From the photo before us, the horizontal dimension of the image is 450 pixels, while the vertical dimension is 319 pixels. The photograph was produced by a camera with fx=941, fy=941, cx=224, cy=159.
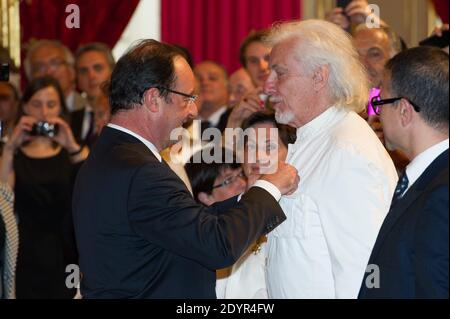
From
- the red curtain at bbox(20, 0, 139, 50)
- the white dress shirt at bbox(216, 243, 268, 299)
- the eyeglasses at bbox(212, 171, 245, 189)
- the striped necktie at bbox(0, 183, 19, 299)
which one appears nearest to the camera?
the white dress shirt at bbox(216, 243, 268, 299)

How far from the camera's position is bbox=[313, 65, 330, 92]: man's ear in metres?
3.44

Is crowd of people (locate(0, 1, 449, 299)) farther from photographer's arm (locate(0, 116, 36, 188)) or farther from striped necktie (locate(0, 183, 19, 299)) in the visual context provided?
photographer's arm (locate(0, 116, 36, 188))

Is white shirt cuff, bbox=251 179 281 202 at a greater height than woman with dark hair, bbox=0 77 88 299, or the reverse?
white shirt cuff, bbox=251 179 281 202

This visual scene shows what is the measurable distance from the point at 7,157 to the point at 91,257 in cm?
239

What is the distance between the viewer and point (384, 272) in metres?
2.55

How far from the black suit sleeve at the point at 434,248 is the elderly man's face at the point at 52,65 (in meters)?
4.64

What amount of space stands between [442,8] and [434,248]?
4.80 metres

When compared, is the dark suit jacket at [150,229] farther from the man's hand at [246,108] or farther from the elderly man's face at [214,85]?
the elderly man's face at [214,85]

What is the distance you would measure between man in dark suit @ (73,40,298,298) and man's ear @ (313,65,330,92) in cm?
40

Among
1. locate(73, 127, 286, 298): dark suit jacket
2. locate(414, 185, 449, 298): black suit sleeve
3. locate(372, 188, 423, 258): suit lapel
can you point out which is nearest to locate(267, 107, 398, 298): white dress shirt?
locate(73, 127, 286, 298): dark suit jacket

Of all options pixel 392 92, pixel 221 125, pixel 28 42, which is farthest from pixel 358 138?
pixel 28 42

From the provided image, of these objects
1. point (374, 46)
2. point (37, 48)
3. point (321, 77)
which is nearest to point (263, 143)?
point (321, 77)

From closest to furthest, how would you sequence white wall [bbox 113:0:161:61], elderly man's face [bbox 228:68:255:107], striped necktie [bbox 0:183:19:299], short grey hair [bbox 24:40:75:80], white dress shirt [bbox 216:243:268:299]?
white dress shirt [bbox 216:243:268:299]
striped necktie [bbox 0:183:19:299]
elderly man's face [bbox 228:68:255:107]
short grey hair [bbox 24:40:75:80]
white wall [bbox 113:0:161:61]

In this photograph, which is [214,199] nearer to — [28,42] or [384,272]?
[384,272]
